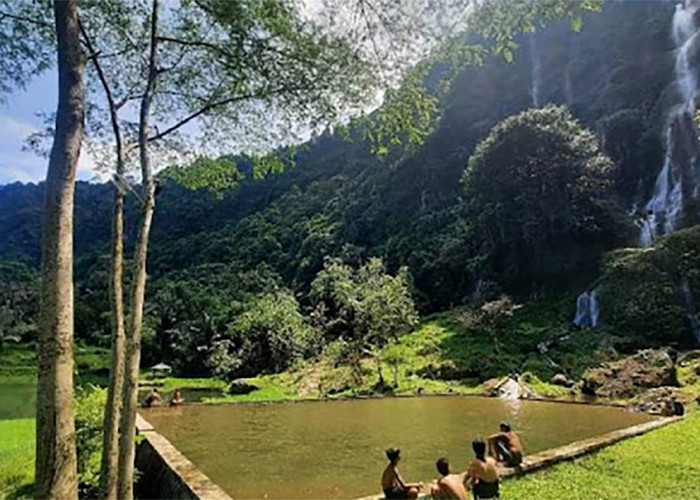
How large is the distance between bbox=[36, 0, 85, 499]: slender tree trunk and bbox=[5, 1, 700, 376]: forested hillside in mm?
19050

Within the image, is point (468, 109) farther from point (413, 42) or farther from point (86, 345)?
point (413, 42)

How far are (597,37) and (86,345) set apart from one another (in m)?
58.0

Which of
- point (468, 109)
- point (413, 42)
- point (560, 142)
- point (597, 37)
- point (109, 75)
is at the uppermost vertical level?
point (597, 37)

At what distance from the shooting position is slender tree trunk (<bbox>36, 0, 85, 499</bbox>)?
3.90 metres

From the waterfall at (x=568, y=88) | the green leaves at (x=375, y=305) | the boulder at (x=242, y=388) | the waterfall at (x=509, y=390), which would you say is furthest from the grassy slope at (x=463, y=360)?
the waterfall at (x=568, y=88)

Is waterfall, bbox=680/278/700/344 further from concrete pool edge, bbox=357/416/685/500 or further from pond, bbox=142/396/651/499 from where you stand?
concrete pool edge, bbox=357/416/685/500

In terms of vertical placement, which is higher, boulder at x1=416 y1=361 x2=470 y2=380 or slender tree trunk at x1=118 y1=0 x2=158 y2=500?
slender tree trunk at x1=118 y1=0 x2=158 y2=500

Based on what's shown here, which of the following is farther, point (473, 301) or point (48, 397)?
point (473, 301)

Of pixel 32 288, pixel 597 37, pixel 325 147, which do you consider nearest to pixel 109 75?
→ pixel 597 37

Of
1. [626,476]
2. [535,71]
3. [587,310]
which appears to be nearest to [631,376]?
[587,310]

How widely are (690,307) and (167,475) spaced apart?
2640cm

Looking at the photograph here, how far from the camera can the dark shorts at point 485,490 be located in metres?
7.24

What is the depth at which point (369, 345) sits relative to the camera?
3102cm

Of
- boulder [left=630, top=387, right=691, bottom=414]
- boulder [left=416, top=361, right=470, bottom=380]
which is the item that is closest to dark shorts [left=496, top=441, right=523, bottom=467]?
boulder [left=630, top=387, right=691, bottom=414]
